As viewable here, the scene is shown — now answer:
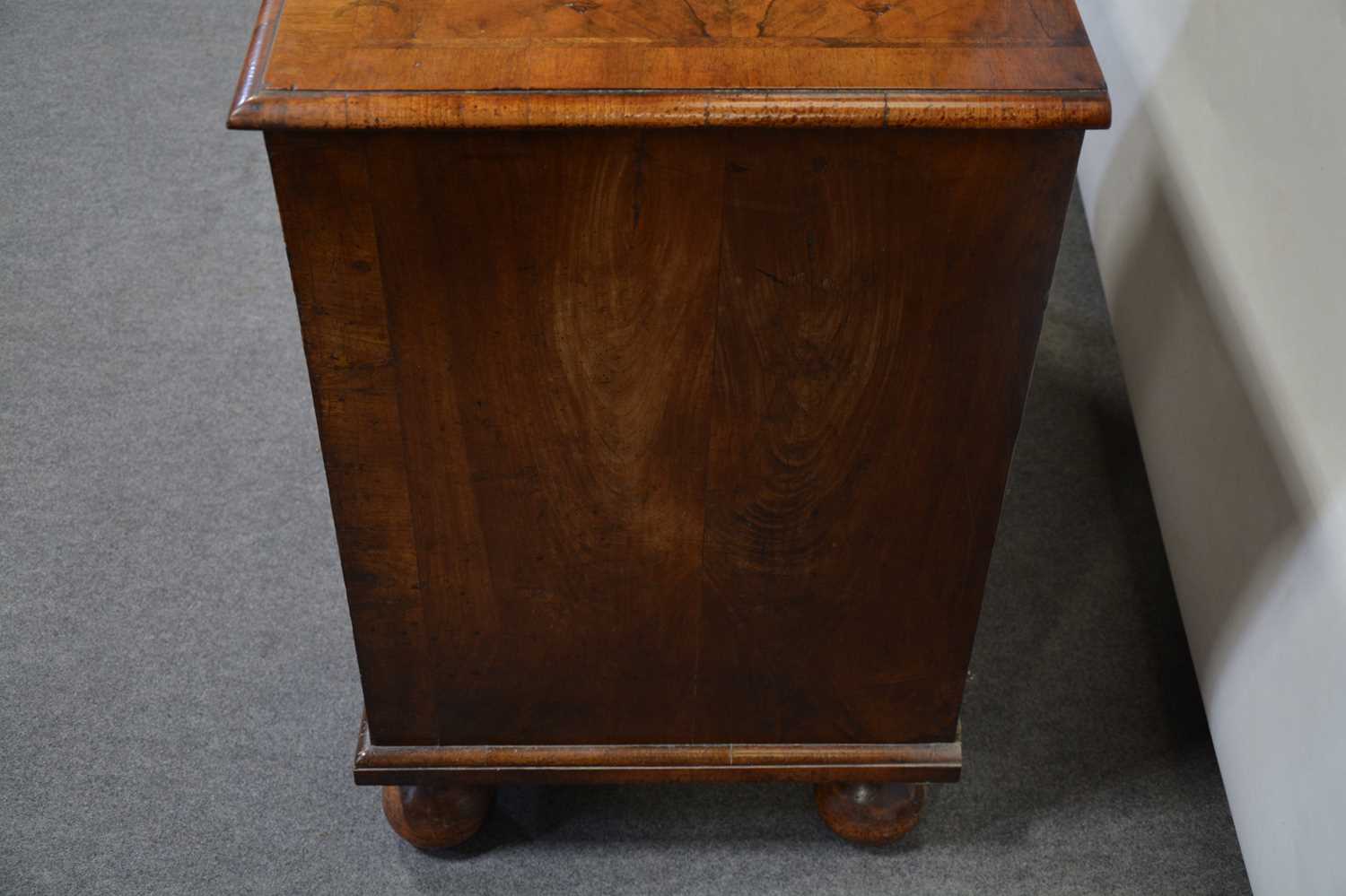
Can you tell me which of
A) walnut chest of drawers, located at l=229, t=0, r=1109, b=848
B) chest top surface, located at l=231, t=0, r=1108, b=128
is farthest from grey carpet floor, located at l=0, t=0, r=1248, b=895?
chest top surface, located at l=231, t=0, r=1108, b=128

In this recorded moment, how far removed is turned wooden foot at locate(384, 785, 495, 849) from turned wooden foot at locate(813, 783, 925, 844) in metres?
0.26

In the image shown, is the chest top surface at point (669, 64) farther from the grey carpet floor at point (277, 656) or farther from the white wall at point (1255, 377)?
the grey carpet floor at point (277, 656)

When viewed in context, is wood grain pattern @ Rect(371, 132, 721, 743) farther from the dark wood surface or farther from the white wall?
the white wall

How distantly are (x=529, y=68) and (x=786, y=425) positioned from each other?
0.25m

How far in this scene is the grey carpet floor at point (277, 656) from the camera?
1.10 metres

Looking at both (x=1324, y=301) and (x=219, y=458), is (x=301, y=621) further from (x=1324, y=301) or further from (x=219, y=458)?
(x=1324, y=301)

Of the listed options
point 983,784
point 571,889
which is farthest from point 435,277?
point 983,784

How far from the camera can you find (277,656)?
1.23 meters

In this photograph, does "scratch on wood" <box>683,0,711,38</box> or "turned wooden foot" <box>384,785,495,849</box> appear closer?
"scratch on wood" <box>683,0,711,38</box>

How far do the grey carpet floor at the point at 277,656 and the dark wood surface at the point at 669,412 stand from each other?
13 centimetres

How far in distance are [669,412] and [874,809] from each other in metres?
0.40

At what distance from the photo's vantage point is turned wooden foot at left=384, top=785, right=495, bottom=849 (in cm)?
106

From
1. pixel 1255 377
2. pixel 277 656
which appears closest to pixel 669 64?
pixel 1255 377

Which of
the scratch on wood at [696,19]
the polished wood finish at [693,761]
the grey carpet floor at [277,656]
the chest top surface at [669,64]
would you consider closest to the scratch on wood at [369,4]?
the chest top surface at [669,64]
